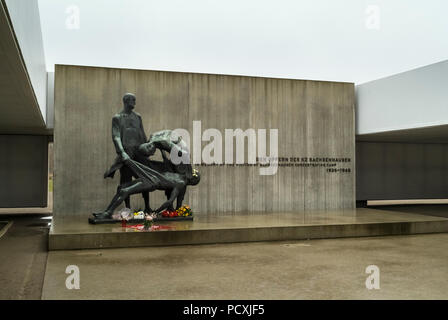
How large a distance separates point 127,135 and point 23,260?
321 centimetres

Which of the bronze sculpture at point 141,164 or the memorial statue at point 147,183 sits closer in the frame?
the memorial statue at point 147,183

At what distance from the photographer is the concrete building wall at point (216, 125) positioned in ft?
38.0

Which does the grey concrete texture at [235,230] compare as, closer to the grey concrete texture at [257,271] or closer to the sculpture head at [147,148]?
the grey concrete texture at [257,271]

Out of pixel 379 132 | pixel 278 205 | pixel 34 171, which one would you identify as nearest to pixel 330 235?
pixel 278 205

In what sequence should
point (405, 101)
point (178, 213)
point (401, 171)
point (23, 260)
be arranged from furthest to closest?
point (401, 171), point (405, 101), point (178, 213), point (23, 260)

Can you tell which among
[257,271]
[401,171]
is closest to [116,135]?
[257,271]

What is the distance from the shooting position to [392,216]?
1059cm

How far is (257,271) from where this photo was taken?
591cm

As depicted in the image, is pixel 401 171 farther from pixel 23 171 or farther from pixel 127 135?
pixel 23 171

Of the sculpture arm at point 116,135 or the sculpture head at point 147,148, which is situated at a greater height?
the sculpture arm at point 116,135

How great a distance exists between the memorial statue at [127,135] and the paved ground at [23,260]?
6.26 ft

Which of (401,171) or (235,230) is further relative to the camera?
(401,171)

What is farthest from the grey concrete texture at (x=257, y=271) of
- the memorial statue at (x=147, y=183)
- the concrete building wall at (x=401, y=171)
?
the concrete building wall at (x=401, y=171)

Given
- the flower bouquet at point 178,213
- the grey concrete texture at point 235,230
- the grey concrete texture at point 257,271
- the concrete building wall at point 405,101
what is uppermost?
the concrete building wall at point 405,101
